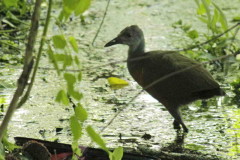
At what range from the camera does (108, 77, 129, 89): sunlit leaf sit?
5.57 metres

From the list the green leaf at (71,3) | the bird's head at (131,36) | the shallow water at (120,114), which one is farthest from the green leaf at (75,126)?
the bird's head at (131,36)

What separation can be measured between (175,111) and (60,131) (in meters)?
0.85

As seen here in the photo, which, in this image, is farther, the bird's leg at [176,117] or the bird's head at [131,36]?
the bird's head at [131,36]

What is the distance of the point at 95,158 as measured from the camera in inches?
145

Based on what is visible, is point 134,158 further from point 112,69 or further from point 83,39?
point 83,39

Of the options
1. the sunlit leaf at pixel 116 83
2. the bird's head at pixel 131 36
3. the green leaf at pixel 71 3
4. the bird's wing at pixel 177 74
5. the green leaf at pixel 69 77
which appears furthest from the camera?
the sunlit leaf at pixel 116 83

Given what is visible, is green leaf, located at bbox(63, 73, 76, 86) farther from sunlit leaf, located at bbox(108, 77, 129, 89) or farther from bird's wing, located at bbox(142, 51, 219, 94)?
sunlit leaf, located at bbox(108, 77, 129, 89)

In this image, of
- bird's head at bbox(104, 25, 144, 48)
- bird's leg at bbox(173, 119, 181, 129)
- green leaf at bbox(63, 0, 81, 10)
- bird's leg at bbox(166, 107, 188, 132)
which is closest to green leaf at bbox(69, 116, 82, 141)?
green leaf at bbox(63, 0, 81, 10)

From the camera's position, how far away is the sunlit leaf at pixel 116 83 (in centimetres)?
557

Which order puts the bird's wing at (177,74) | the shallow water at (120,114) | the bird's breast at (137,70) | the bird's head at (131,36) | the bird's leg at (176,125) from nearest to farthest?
the shallow water at (120,114) → the bird's wing at (177,74) → the bird's leg at (176,125) → the bird's breast at (137,70) → the bird's head at (131,36)

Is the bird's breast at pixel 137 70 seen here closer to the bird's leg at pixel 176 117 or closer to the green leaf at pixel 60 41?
the bird's leg at pixel 176 117

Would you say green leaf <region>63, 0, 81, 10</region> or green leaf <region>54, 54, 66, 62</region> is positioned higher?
green leaf <region>63, 0, 81, 10</region>

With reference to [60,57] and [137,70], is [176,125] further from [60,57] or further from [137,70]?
[60,57]

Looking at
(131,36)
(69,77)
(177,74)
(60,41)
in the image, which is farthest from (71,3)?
(131,36)
